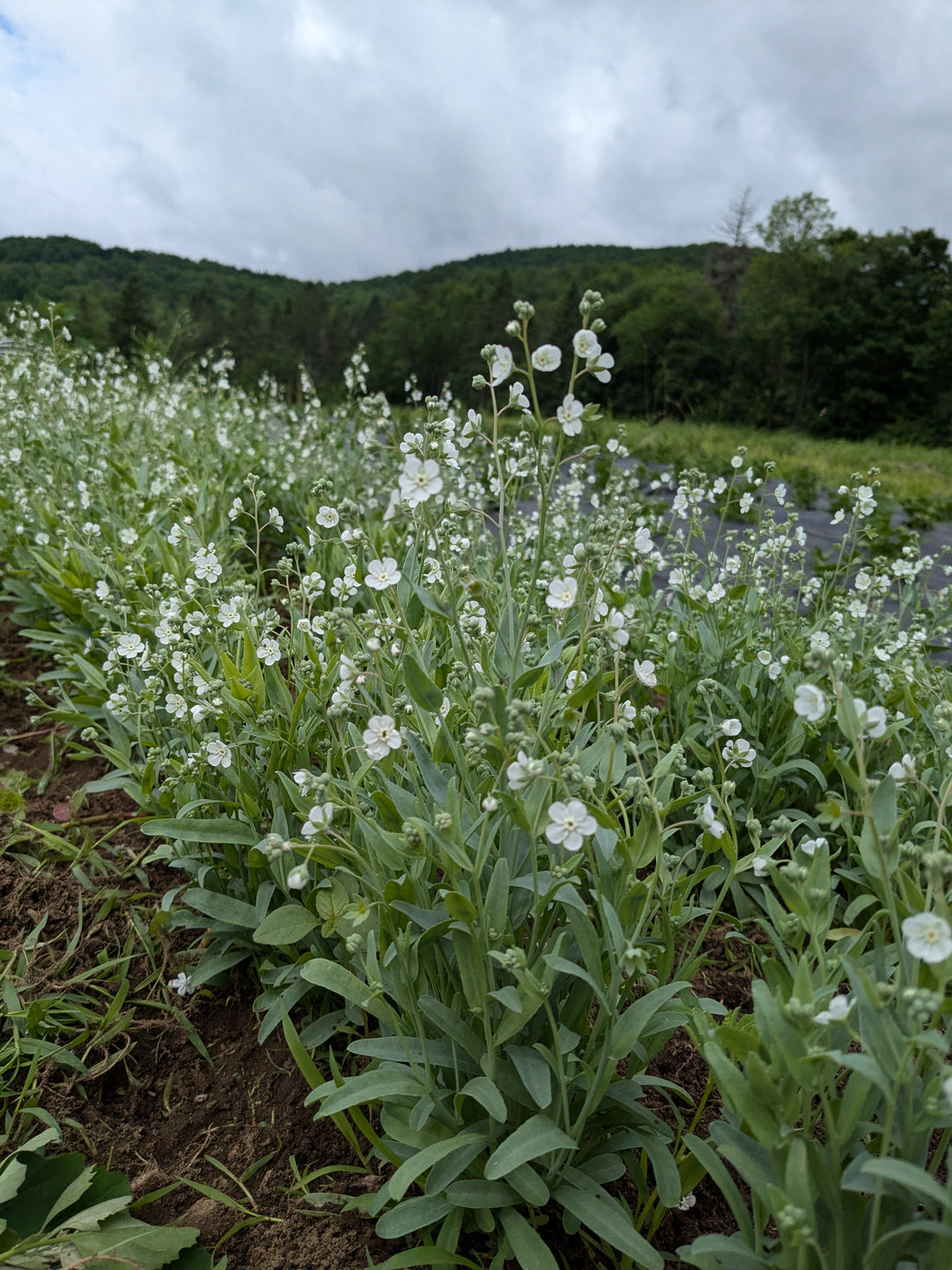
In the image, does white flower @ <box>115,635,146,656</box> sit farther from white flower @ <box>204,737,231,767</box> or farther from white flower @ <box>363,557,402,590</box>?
white flower @ <box>363,557,402,590</box>

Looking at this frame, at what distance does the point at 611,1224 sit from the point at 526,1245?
155 millimetres

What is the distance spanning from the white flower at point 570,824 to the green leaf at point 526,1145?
516 millimetres

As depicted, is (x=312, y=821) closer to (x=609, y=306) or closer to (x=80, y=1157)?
(x=80, y=1157)

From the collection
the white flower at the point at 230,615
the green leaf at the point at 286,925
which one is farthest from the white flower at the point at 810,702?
the white flower at the point at 230,615

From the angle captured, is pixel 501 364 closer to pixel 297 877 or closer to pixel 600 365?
pixel 600 365

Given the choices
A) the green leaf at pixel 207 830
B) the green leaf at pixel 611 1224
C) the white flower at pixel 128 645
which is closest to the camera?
the green leaf at pixel 611 1224

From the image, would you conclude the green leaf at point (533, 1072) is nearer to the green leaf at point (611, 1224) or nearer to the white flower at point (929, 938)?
the green leaf at point (611, 1224)

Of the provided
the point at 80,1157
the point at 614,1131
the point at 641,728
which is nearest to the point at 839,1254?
the point at 614,1131

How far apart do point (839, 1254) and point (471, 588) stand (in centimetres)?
122

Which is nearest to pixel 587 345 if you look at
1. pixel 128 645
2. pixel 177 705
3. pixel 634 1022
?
pixel 634 1022

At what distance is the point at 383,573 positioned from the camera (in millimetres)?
1681

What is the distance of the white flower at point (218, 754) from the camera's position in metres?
1.93

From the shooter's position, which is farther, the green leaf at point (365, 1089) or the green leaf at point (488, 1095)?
the green leaf at point (365, 1089)

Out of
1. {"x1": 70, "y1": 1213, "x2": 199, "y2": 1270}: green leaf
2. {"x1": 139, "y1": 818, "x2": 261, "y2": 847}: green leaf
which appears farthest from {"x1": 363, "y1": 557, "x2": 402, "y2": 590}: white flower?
{"x1": 70, "y1": 1213, "x2": 199, "y2": 1270}: green leaf
